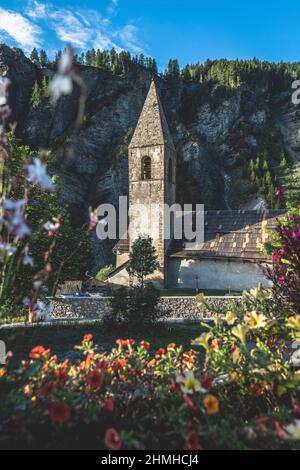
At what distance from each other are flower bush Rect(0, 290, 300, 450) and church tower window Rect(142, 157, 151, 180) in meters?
20.3

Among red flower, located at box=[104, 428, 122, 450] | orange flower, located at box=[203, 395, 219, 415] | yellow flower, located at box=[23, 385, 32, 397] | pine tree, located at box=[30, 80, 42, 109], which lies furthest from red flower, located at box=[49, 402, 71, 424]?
pine tree, located at box=[30, 80, 42, 109]

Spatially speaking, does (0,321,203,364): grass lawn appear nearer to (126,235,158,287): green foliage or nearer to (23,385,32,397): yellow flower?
(23,385,32,397): yellow flower

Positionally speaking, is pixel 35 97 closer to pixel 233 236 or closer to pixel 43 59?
pixel 43 59

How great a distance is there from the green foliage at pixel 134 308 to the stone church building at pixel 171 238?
31.2 ft

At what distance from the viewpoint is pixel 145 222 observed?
22.4 meters

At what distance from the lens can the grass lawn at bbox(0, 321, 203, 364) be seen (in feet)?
27.1

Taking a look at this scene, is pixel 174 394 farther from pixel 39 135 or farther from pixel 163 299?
pixel 39 135

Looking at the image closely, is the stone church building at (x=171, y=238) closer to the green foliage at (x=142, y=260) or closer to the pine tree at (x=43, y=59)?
the green foliage at (x=142, y=260)

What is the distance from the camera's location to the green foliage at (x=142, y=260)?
20.1 metres

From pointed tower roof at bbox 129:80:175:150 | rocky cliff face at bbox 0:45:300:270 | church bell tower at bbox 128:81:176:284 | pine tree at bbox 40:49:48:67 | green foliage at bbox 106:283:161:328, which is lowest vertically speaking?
green foliage at bbox 106:283:161:328

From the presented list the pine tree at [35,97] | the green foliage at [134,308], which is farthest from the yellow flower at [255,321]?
the pine tree at [35,97]

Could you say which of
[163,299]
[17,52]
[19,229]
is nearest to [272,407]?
[19,229]

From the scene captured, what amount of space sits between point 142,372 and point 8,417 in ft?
4.35

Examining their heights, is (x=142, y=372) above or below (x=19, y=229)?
below
